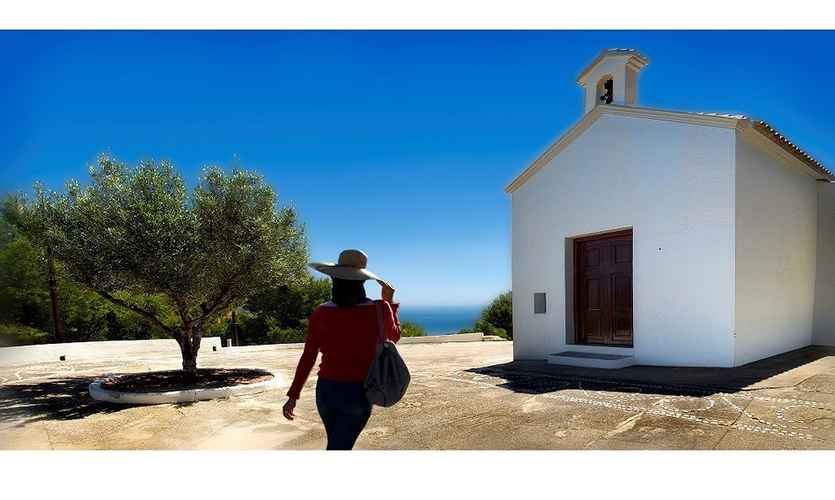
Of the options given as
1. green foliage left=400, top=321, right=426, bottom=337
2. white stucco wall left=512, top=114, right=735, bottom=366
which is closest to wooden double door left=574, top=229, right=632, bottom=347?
white stucco wall left=512, top=114, right=735, bottom=366

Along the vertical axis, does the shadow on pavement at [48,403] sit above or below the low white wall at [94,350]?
above

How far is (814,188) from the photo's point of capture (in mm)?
9086

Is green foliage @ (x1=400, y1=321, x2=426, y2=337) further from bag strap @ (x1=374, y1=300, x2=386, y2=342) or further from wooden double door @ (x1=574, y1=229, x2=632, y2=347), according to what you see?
bag strap @ (x1=374, y1=300, x2=386, y2=342)

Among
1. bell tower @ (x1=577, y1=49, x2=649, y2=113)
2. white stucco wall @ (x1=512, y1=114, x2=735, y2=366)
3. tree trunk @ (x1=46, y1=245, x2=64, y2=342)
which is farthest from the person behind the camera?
bell tower @ (x1=577, y1=49, x2=649, y2=113)

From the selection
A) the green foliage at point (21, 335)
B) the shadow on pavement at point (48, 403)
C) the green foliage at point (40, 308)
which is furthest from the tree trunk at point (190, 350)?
the green foliage at point (21, 335)

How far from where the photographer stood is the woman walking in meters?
2.65

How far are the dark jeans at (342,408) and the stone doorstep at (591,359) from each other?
20.3 ft

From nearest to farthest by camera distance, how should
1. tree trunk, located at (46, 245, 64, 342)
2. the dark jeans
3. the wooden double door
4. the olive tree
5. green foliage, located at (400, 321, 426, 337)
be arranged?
the dark jeans, the olive tree, tree trunk, located at (46, 245, 64, 342), the wooden double door, green foliage, located at (400, 321, 426, 337)

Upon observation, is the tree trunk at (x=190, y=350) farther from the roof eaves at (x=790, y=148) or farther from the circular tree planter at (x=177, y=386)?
the roof eaves at (x=790, y=148)

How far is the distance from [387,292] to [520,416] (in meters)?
2.62

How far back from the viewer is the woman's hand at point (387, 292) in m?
2.99

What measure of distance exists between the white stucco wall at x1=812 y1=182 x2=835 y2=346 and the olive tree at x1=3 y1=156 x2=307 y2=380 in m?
9.26
